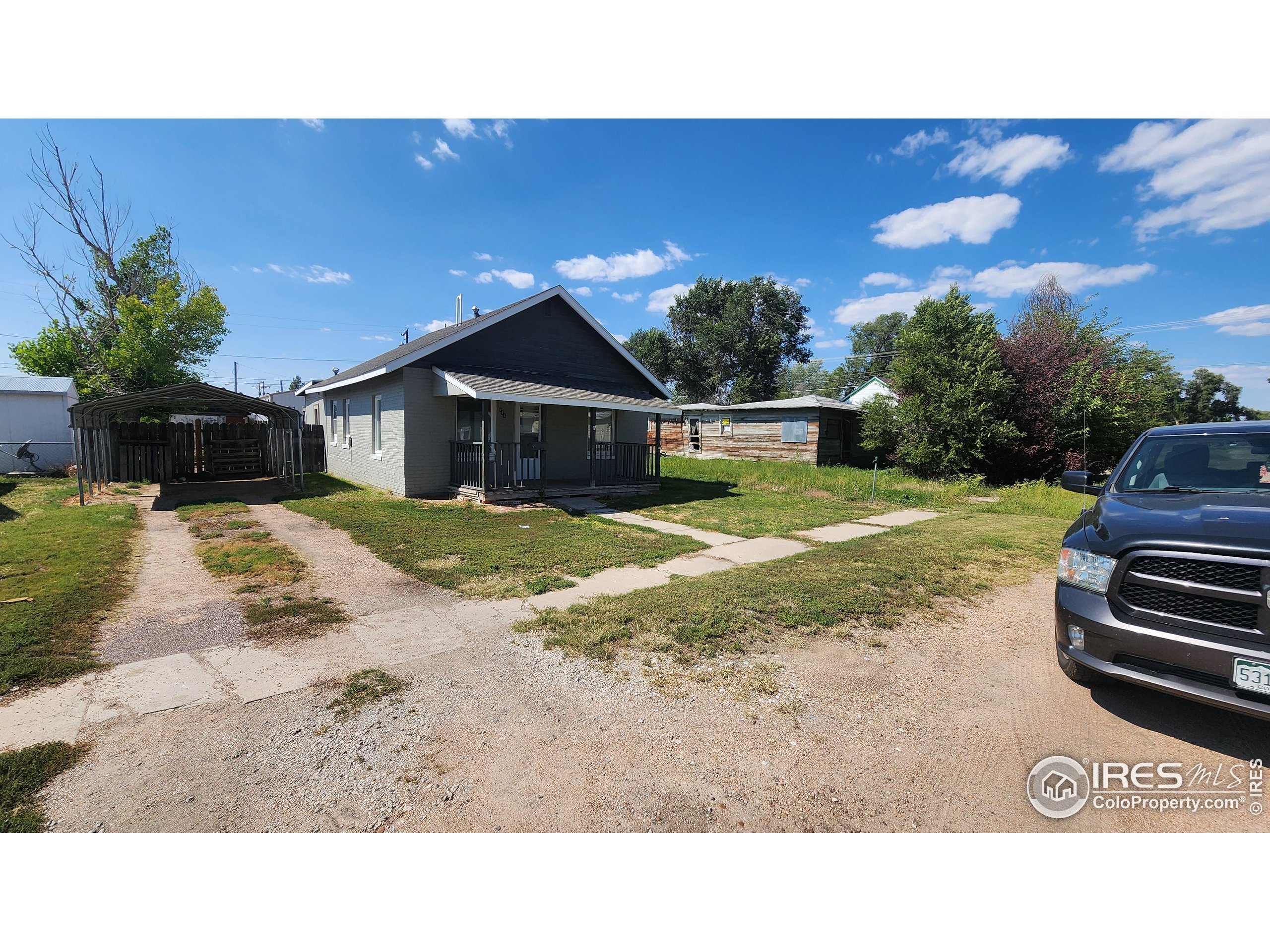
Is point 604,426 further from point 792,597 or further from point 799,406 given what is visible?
point 792,597

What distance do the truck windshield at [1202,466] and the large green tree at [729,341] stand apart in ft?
136

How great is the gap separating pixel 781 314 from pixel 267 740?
49.0 metres

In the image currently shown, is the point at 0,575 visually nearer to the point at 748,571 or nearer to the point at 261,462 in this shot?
the point at 748,571

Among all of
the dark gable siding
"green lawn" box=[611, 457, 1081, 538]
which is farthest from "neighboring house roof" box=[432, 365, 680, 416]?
"green lawn" box=[611, 457, 1081, 538]

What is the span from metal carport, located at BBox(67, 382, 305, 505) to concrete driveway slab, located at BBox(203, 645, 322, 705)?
9611mm

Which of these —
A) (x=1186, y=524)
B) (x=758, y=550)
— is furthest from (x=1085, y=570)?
(x=758, y=550)

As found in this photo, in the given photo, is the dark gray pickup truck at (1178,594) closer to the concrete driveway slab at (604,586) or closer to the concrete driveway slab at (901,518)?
the concrete driveway slab at (604,586)

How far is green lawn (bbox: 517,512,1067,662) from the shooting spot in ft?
14.0

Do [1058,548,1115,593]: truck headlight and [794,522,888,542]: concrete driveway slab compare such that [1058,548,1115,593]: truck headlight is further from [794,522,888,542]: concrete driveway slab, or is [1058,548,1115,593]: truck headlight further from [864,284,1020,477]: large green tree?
[864,284,1020,477]: large green tree

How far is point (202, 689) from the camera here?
339 centimetres

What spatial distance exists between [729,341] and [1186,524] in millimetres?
45189

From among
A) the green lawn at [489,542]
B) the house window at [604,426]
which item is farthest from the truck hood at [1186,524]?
the house window at [604,426]

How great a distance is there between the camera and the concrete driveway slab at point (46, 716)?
279 cm

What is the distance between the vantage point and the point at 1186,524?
3.02 metres
